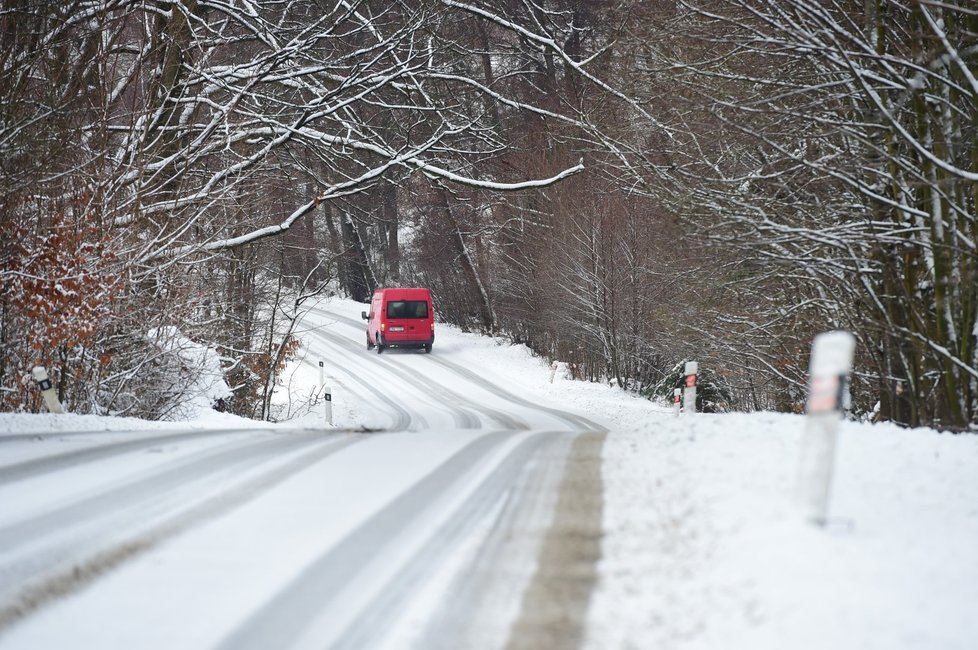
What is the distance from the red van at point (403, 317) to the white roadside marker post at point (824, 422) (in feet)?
105

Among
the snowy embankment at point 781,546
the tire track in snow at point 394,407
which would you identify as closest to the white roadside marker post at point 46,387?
the snowy embankment at point 781,546

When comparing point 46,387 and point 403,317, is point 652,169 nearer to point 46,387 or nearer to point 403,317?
point 46,387

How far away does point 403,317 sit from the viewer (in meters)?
36.3

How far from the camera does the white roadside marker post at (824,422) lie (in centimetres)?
380

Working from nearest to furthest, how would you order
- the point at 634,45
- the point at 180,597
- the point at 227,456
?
the point at 180,597 < the point at 227,456 < the point at 634,45

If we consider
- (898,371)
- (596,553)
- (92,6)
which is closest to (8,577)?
(596,553)

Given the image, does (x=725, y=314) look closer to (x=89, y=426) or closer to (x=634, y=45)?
(x=634, y=45)

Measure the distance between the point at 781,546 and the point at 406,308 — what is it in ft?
108

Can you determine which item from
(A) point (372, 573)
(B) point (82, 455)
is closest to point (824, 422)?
(A) point (372, 573)

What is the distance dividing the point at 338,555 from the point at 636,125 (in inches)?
487

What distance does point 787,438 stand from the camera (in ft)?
19.5

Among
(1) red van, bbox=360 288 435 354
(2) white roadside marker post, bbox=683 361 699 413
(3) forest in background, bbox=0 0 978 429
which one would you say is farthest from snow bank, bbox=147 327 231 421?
(1) red van, bbox=360 288 435 354

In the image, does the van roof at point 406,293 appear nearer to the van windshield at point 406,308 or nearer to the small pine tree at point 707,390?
the van windshield at point 406,308

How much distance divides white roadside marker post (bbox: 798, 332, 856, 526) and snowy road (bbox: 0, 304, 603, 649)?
0.99 m
